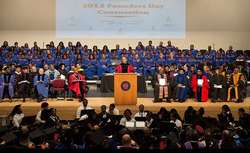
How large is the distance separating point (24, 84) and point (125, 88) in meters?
2.93

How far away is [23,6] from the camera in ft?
56.5

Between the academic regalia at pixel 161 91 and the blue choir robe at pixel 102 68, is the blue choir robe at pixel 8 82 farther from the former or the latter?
the academic regalia at pixel 161 91

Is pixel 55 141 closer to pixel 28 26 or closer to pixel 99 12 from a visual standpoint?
pixel 99 12

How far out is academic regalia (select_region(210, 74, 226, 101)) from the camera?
1157cm

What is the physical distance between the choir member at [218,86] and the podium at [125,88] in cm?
248

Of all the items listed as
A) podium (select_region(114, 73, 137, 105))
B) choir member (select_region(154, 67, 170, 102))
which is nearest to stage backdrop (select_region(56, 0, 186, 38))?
choir member (select_region(154, 67, 170, 102))

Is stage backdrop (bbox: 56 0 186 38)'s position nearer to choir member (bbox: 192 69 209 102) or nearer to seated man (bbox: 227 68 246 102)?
choir member (bbox: 192 69 209 102)

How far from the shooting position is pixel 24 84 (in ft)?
37.4

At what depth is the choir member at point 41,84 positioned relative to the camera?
1142 cm

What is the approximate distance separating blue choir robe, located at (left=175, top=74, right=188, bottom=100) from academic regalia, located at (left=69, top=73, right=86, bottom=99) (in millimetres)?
2597

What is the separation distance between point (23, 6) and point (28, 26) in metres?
0.84

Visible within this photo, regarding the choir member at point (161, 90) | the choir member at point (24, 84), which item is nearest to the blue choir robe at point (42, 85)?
the choir member at point (24, 84)

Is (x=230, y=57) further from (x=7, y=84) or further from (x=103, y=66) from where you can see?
(x=7, y=84)

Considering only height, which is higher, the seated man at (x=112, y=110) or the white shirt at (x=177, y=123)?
the seated man at (x=112, y=110)
